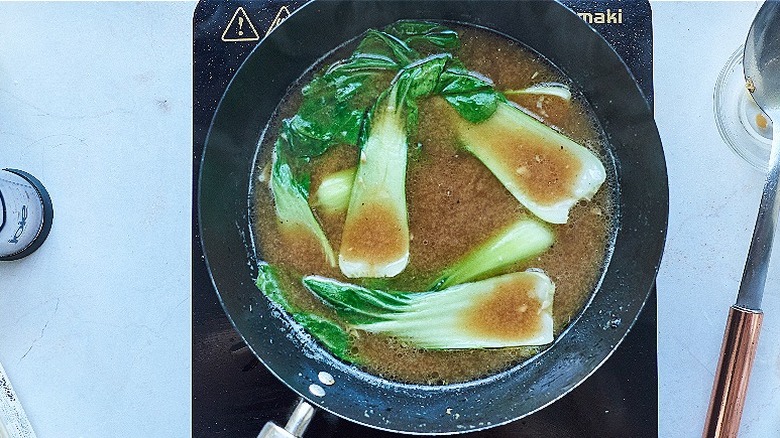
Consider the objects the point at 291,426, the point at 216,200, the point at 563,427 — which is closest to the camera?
the point at 291,426

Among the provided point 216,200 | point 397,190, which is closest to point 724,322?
point 397,190

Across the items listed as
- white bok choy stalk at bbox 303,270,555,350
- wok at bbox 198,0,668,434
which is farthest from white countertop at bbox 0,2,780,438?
white bok choy stalk at bbox 303,270,555,350

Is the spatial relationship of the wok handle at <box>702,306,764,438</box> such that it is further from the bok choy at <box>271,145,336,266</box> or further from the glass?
the bok choy at <box>271,145,336,266</box>

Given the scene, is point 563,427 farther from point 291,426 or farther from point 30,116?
point 30,116

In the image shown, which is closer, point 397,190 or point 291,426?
point 291,426

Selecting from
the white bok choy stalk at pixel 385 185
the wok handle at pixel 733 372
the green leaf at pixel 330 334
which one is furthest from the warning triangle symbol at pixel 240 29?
the wok handle at pixel 733 372

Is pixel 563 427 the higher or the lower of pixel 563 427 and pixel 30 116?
the lower
